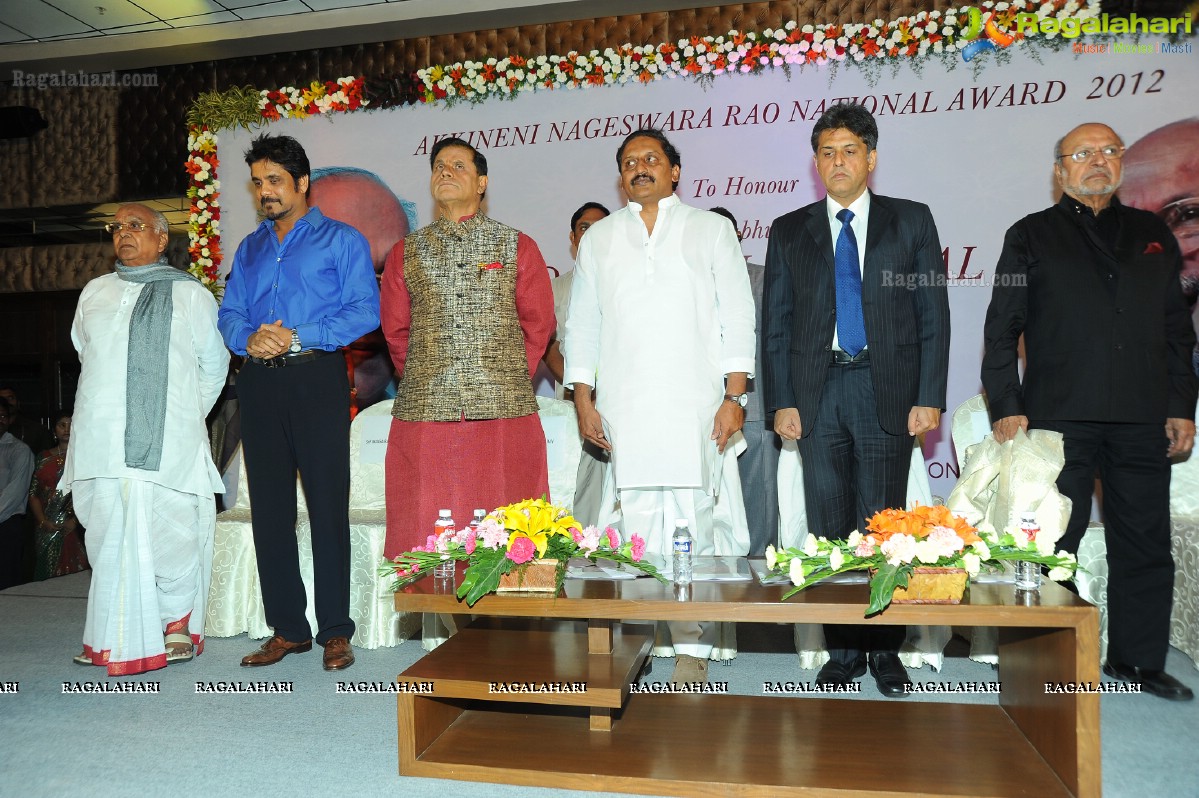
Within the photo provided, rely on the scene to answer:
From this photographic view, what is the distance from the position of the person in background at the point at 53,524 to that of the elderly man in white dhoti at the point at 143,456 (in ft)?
9.30

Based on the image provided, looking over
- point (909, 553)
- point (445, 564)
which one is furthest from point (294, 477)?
point (909, 553)

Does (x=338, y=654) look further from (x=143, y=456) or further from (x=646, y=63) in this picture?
(x=646, y=63)

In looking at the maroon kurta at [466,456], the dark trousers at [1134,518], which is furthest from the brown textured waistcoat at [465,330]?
the dark trousers at [1134,518]

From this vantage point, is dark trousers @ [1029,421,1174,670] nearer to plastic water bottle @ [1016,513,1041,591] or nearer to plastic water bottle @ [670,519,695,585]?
plastic water bottle @ [1016,513,1041,591]

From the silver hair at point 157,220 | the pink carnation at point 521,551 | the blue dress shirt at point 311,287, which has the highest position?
the silver hair at point 157,220

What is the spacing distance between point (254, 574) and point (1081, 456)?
10.9 feet

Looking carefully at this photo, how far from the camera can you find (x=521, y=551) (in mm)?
2457

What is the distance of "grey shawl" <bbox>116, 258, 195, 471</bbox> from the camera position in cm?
361

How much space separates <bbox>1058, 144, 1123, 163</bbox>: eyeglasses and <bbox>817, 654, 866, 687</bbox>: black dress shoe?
185 centimetres

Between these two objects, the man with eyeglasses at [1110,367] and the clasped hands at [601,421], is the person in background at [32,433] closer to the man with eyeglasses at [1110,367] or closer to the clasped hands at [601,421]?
the clasped hands at [601,421]

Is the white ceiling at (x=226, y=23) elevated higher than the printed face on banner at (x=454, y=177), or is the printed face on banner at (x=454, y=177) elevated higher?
the white ceiling at (x=226, y=23)

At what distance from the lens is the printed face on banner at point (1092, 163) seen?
3.15 metres

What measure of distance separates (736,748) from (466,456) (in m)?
1.50

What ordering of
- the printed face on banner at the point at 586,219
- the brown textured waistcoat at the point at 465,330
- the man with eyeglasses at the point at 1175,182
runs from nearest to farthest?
the brown textured waistcoat at the point at 465,330, the printed face on banner at the point at 586,219, the man with eyeglasses at the point at 1175,182
